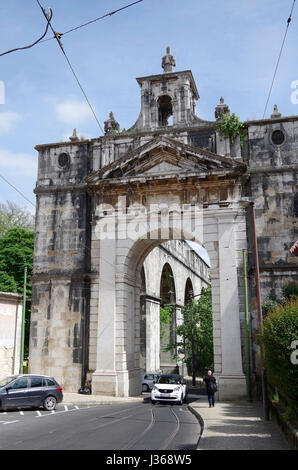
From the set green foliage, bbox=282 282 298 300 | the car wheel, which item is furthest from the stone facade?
the car wheel

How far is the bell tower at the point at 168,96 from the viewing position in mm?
21344

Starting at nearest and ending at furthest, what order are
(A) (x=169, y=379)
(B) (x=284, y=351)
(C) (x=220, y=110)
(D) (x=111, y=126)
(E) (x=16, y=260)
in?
(B) (x=284, y=351) < (A) (x=169, y=379) < (C) (x=220, y=110) < (D) (x=111, y=126) < (E) (x=16, y=260)

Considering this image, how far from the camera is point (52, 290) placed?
20.8 metres

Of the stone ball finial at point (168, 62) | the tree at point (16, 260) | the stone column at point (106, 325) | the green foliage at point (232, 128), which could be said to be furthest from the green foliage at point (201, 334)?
the stone ball finial at point (168, 62)

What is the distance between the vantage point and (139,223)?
2034cm

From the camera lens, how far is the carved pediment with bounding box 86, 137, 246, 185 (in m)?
19.5

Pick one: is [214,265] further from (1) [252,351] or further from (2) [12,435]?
(2) [12,435]

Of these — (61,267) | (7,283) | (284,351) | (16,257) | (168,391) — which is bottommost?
(168,391)

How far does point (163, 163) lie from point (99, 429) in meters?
12.5

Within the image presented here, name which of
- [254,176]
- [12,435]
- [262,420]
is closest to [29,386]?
[12,435]

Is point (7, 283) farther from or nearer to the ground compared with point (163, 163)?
nearer to the ground

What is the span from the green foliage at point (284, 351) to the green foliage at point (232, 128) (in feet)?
39.7

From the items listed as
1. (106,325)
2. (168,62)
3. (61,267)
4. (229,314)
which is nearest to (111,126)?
(168,62)

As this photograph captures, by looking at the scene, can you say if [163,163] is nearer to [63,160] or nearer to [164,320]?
[63,160]
